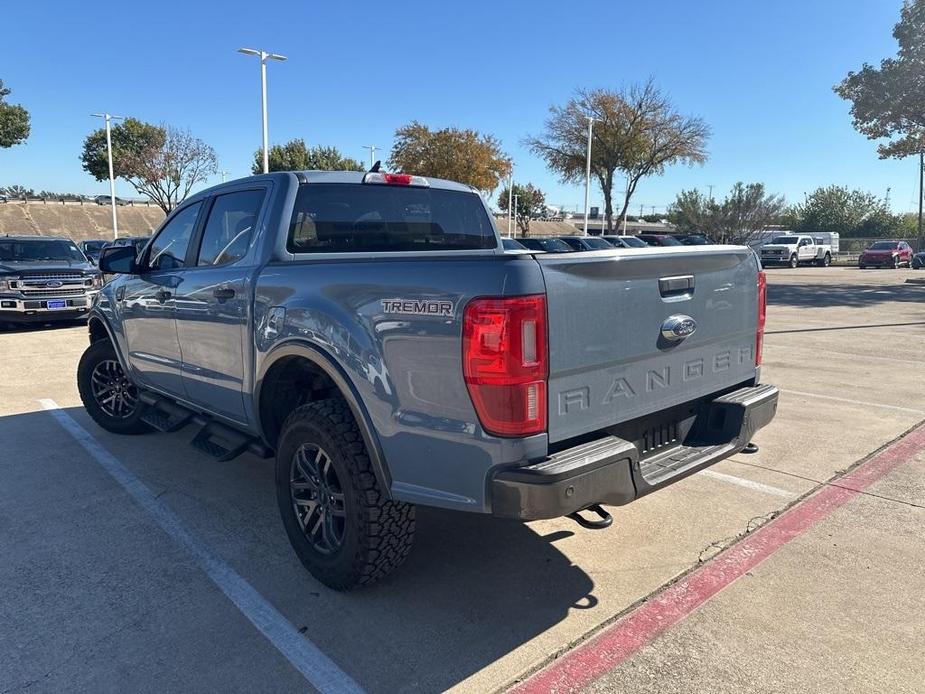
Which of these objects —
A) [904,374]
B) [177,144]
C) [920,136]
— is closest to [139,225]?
[177,144]

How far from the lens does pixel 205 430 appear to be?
4.26m

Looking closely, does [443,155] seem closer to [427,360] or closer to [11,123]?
[11,123]

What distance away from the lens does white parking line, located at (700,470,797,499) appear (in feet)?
14.5

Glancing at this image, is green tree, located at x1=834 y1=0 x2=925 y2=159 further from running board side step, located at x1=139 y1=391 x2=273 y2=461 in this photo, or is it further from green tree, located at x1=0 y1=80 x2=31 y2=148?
green tree, located at x1=0 y1=80 x2=31 y2=148

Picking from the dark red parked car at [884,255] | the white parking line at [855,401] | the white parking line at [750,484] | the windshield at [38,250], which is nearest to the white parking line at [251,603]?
the white parking line at [750,484]

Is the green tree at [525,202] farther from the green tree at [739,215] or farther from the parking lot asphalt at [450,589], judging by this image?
the parking lot asphalt at [450,589]

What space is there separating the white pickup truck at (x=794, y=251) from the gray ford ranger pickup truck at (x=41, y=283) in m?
32.6

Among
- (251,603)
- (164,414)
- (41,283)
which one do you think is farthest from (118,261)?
(41,283)

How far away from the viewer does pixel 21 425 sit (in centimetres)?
612

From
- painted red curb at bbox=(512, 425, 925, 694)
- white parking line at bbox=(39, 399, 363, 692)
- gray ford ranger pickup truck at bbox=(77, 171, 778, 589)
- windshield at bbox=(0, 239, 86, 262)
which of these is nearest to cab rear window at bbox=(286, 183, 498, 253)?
gray ford ranger pickup truck at bbox=(77, 171, 778, 589)

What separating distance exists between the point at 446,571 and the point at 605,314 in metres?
1.62

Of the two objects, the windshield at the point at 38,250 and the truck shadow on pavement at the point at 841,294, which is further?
the truck shadow on pavement at the point at 841,294

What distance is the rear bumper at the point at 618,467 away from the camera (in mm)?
2490

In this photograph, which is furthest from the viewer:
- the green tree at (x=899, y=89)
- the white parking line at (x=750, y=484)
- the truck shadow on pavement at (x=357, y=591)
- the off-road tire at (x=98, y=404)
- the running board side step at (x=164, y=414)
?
the green tree at (x=899, y=89)
